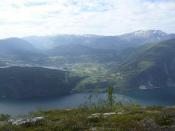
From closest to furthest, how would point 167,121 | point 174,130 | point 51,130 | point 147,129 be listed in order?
point 147,129 → point 174,130 → point 51,130 → point 167,121

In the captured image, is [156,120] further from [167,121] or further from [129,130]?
[129,130]

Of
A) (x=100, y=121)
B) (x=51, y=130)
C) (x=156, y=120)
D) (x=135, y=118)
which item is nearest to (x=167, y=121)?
(x=156, y=120)

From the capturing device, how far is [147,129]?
21625 millimetres

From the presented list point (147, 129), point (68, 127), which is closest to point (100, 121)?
point (68, 127)

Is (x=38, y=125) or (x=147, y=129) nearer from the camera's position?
(x=147, y=129)

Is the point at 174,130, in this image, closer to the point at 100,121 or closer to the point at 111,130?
the point at 111,130

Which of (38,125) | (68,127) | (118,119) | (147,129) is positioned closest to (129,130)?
(147,129)

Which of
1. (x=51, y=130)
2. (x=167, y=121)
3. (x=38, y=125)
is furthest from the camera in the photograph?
(x=38, y=125)

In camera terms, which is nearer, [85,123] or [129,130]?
[129,130]

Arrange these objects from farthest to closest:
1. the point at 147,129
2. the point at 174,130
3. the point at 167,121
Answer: the point at 167,121 < the point at 174,130 < the point at 147,129

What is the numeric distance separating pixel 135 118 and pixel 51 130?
9.46 metres

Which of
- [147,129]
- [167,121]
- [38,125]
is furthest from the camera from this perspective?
[38,125]

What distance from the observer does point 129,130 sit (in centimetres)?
2245

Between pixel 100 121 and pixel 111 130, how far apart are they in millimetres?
8236
